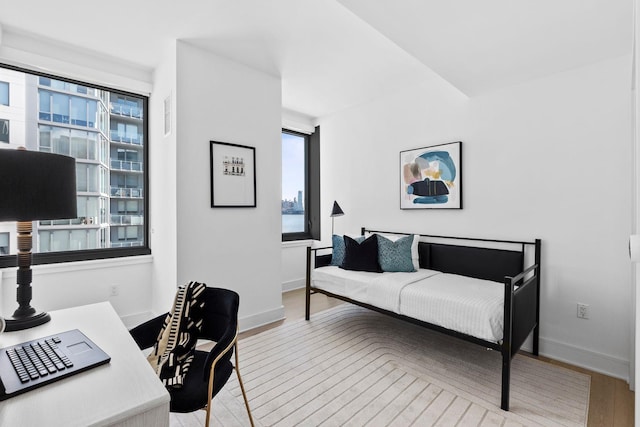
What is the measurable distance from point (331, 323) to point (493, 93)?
8.74 feet

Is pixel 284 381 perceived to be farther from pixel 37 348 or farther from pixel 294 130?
pixel 294 130

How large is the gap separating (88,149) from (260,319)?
230 cm

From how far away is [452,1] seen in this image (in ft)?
5.48

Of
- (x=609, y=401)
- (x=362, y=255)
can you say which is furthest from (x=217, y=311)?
(x=609, y=401)

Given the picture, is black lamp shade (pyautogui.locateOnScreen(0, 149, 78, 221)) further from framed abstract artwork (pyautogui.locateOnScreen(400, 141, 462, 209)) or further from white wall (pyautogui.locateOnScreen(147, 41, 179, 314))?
framed abstract artwork (pyautogui.locateOnScreen(400, 141, 462, 209))

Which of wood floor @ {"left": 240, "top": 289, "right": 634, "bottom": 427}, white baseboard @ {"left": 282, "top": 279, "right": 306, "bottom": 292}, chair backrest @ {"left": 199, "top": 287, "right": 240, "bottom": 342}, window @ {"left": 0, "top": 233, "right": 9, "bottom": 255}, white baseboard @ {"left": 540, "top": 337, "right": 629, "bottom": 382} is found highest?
window @ {"left": 0, "top": 233, "right": 9, "bottom": 255}

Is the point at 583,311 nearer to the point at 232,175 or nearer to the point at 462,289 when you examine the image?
the point at 462,289

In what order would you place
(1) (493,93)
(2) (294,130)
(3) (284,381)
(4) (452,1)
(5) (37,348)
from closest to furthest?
1. (5) (37,348)
2. (4) (452,1)
3. (3) (284,381)
4. (1) (493,93)
5. (2) (294,130)

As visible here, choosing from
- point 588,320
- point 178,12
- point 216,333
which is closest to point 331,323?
point 216,333

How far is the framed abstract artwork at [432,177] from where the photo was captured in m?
3.08

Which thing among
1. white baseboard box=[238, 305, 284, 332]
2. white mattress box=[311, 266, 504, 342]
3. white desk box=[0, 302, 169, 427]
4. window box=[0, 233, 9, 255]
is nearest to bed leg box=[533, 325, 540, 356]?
white mattress box=[311, 266, 504, 342]

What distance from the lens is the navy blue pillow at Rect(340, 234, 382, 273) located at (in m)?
3.14

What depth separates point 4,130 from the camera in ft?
8.33

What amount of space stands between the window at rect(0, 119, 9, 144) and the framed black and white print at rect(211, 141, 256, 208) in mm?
1616
